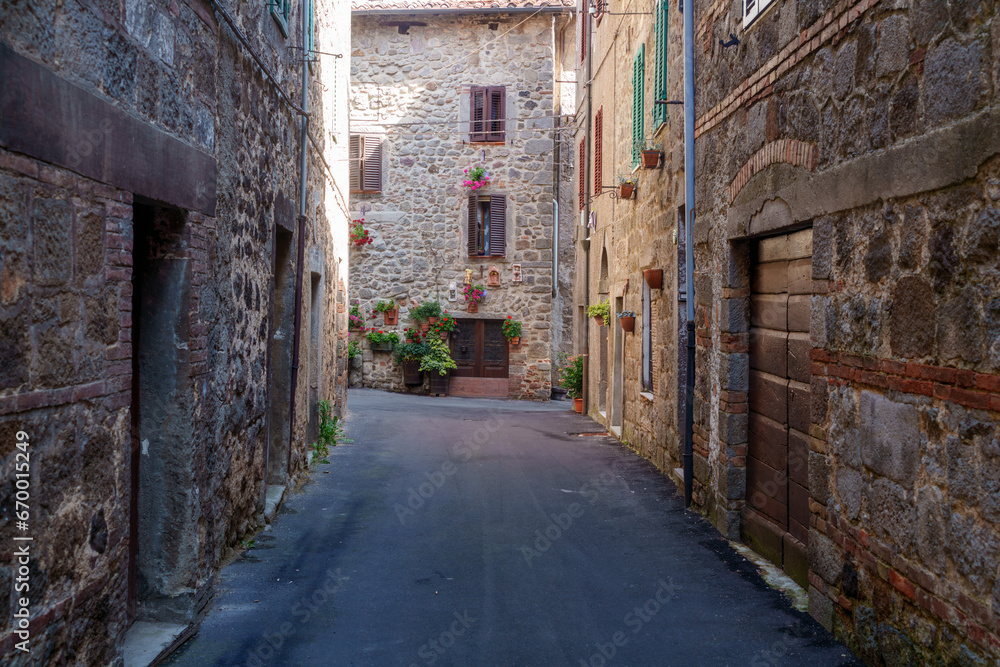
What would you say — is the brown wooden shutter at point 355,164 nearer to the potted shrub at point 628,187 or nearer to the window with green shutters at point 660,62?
the potted shrub at point 628,187

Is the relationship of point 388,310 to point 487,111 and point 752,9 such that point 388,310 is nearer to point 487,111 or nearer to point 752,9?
point 487,111

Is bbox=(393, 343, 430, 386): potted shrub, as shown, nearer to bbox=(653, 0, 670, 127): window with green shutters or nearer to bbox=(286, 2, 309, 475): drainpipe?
bbox=(653, 0, 670, 127): window with green shutters

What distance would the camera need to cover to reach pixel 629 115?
1090cm

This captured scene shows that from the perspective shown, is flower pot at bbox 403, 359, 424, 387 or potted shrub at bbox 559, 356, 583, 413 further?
flower pot at bbox 403, 359, 424, 387

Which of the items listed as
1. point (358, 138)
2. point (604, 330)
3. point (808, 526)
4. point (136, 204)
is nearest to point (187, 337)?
point (136, 204)

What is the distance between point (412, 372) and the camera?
18719 mm

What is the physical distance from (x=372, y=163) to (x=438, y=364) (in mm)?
5044

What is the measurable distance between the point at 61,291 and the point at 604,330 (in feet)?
35.7

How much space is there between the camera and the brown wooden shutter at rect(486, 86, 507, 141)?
18.8 metres

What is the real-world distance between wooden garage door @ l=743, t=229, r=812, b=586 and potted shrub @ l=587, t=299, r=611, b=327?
22.7ft

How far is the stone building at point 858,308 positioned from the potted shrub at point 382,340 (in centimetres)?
1281

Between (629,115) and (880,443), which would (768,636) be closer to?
(880,443)

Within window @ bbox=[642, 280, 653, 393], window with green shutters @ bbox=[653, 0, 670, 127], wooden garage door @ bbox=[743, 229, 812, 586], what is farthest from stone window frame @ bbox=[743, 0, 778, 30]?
window @ bbox=[642, 280, 653, 393]

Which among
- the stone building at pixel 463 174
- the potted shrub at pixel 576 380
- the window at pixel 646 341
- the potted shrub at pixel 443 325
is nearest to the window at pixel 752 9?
the window at pixel 646 341
